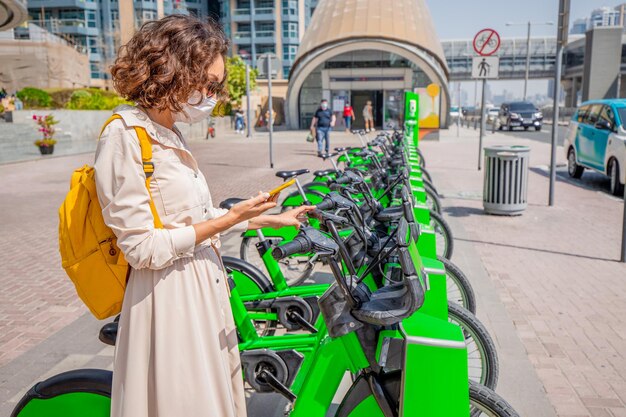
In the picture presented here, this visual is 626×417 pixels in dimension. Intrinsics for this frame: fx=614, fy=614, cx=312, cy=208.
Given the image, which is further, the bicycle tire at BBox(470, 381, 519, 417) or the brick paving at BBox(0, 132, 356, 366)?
the brick paving at BBox(0, 132, 356, 366)

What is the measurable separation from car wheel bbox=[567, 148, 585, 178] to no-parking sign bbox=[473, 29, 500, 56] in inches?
123

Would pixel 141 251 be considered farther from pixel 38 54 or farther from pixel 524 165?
pixel 38 54

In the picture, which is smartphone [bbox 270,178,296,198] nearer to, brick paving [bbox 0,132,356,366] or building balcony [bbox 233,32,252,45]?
brick paving [bbox 0,132,356,366]

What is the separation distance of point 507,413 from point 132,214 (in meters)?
1.46

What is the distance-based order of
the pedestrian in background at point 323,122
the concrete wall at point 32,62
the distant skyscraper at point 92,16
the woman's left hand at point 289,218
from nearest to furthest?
the woman's left hand at point 289,218, the pedestrian in background at point 323,122, the concrete wall at point 32,62, the distant skyscraper at point 92,16

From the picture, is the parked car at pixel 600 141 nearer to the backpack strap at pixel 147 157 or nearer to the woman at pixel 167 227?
the woman at pixel 167 227

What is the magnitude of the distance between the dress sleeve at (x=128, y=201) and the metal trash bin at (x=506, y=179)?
23.8 ft

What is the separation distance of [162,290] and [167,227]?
0.20 metres

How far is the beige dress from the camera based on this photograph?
187 centimetres

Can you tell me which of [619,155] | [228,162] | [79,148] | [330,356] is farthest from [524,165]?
[79,148]

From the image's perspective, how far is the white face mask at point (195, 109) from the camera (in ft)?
6.67

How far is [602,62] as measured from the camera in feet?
188

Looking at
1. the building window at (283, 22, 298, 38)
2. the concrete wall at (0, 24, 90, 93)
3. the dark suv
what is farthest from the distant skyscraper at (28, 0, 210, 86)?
the dark suv

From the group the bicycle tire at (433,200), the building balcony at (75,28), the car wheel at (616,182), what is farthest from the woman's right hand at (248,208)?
the building balcony at (75,28)
